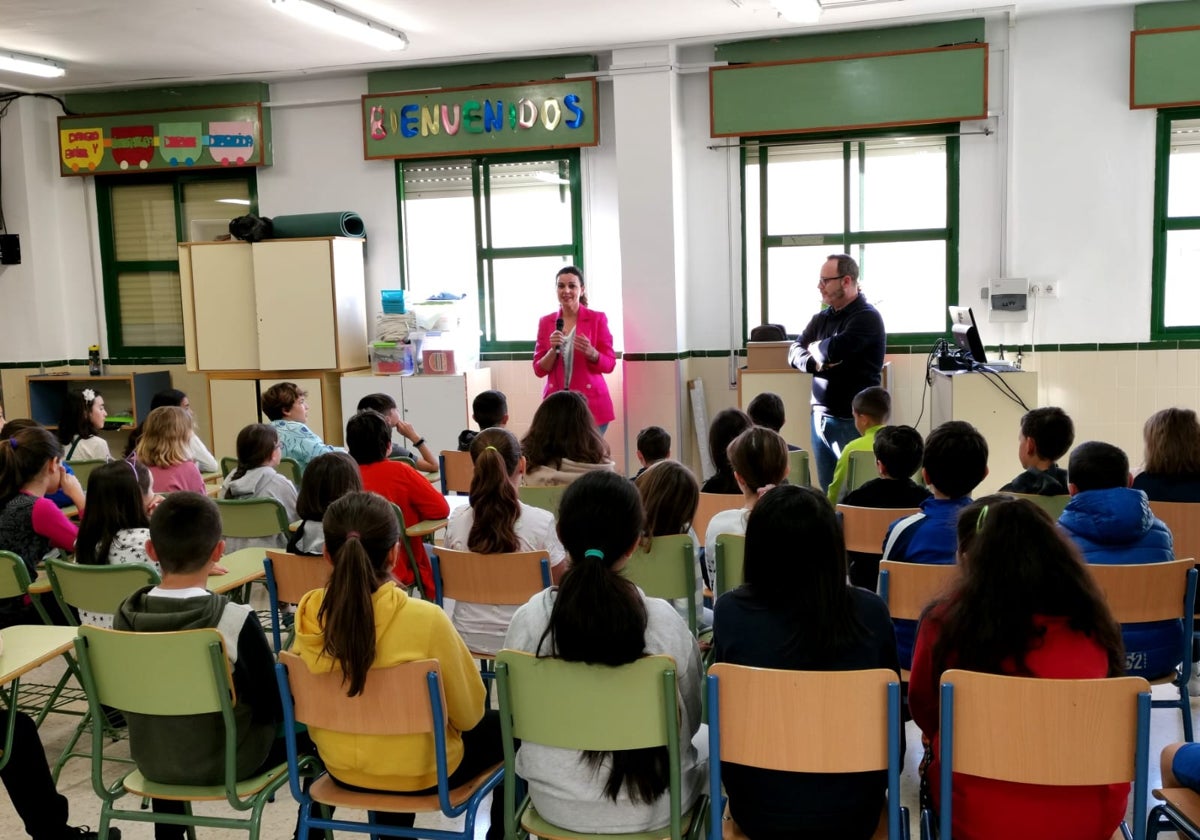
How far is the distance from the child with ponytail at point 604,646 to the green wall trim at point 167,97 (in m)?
6.80

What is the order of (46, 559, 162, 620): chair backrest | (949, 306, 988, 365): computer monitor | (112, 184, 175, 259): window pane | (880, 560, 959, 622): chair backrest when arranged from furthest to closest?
(112, 184, 175, 259): window pane < (949, 306, 988, 365): computer monitor < (46, 559, 162, 620): chair backrest < (880, 560, 959, 622): chair backrest

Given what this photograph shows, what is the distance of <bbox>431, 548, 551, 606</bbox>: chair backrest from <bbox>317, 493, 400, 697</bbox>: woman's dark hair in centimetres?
69

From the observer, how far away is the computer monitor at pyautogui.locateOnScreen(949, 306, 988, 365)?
5.73 meters

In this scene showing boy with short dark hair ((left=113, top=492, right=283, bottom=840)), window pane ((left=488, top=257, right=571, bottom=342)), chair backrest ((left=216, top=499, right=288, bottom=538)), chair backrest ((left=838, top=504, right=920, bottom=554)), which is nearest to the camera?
boy with short dark hair ((left=113, top=492, right=283, bottom=840))

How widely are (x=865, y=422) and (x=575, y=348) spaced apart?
2.46 meters

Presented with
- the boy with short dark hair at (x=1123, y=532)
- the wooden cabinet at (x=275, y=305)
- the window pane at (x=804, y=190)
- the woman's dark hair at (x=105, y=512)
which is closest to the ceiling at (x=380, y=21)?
the window pane at (x=804, y=190)

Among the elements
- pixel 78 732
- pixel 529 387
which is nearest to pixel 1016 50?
pixel 529 387

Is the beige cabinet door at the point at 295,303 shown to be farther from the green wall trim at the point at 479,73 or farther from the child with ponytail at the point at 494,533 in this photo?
the child with ponytail at the point at 494,533

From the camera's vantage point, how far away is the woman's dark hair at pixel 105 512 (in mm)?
3375

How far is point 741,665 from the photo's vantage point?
202 cm

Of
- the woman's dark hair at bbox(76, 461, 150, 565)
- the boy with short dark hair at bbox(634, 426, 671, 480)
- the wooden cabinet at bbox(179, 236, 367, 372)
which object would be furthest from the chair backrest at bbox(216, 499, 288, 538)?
the wooden cabinet at bbox(179, 236, 367, 372)

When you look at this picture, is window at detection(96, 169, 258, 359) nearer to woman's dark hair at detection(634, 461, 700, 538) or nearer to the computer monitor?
the computer monitor

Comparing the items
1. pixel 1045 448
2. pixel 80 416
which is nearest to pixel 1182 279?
pixel 1045 448

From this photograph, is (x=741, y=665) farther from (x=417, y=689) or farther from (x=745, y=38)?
(x=745, y=38)
